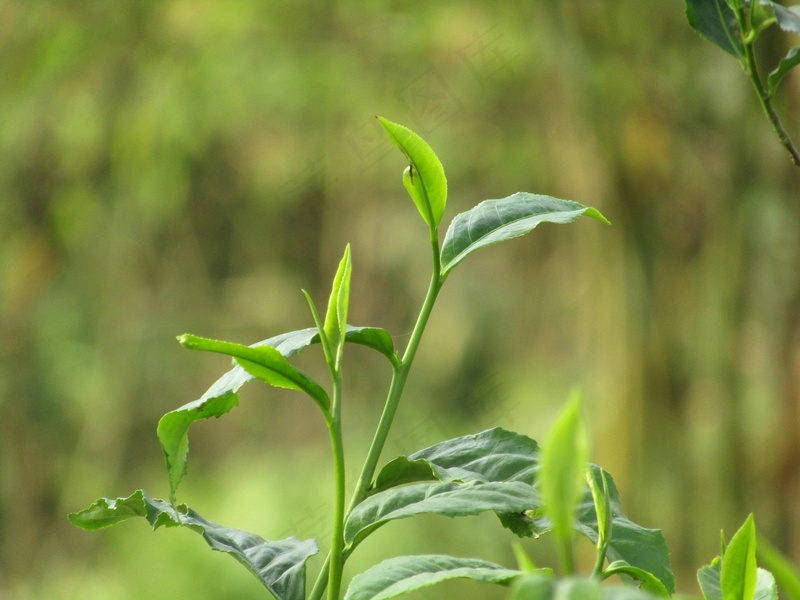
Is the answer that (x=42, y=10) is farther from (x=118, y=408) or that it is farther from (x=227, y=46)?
(x=118, y=408)

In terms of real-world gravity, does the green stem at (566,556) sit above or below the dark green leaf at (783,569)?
above

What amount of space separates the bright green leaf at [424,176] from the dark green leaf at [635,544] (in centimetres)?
11

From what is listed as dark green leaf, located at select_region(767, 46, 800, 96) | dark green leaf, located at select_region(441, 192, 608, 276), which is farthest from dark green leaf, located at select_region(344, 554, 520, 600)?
dark green leaf, located at select_region(767, 46, 800, 96)

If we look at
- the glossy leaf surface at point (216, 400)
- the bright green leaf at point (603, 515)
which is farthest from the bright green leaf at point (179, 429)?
the bright green leaf at point (603, 515)

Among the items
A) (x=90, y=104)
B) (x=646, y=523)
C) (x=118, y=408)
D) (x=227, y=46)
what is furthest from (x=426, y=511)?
(x=118, y=408)

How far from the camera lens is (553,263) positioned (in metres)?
4.48

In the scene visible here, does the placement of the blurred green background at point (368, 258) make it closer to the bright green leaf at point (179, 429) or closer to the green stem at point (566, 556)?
the bright green leaf at point (179, 429)

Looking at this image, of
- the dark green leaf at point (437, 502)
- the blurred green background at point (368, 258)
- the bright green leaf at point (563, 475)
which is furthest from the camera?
the blurred green background at point (368, 258)

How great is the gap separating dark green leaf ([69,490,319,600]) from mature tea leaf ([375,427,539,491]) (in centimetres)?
5

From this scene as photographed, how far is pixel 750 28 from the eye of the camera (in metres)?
0.34

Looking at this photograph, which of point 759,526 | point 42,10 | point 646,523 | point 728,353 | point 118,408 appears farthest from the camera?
point 118,408

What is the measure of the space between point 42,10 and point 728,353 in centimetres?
218

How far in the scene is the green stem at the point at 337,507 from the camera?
277mm

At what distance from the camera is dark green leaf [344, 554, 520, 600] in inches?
9.0
